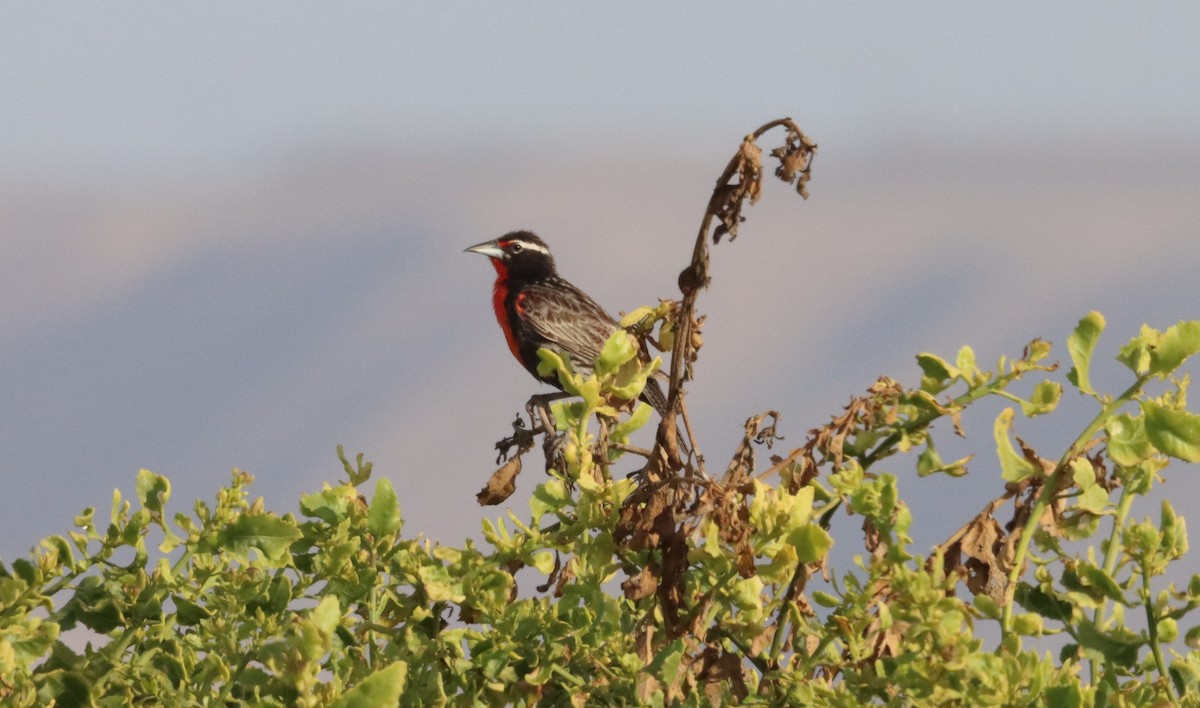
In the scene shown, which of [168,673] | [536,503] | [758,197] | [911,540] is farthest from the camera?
[168,673]

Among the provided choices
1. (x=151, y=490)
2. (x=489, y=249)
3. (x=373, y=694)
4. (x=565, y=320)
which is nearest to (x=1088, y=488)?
(x=373, y=694)

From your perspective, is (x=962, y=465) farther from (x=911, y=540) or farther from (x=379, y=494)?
(x=379, y=494)

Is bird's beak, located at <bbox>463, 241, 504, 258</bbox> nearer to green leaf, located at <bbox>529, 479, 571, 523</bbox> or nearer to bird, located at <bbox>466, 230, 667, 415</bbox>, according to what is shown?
bird, located at <bbox>466, 230, 667, 415</bbox>

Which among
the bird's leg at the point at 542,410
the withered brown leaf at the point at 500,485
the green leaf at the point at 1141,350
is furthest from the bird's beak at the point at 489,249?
the green leaf at the point at 1141,350

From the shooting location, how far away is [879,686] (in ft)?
10.5

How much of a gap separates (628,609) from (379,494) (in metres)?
0.70

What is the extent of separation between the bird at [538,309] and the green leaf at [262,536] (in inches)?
265

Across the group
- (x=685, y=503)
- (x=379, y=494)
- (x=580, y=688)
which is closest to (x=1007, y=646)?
(x=685, y=503)

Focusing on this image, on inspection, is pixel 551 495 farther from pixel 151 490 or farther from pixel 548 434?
pixel 548 434

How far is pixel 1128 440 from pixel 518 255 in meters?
9.66

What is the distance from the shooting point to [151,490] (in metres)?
3.90

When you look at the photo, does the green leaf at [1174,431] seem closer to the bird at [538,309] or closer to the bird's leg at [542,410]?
the bird's leg at [542,410]

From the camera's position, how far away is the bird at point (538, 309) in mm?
11500

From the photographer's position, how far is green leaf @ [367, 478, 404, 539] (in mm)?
3672
